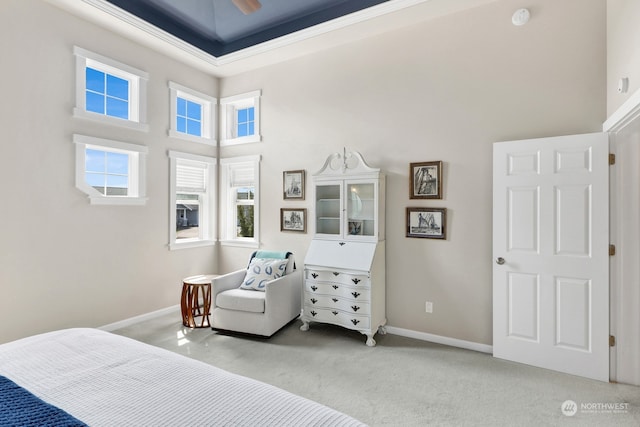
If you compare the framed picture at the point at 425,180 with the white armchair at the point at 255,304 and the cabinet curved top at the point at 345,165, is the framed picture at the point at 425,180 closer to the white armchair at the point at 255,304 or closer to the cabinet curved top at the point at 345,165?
the cabinet curved top at the point at 345,165

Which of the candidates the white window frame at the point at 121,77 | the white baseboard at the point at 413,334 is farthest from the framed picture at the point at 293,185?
the white baseboard at the point at 413,334

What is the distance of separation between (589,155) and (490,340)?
1881 mm

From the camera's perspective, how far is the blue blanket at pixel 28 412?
0.99 meters

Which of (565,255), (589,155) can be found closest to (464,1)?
(589,155)

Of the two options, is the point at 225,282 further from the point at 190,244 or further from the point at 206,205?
the point at 206,205

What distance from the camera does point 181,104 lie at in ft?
15.3

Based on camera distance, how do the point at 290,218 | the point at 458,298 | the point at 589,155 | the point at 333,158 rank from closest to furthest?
the point at 589,155 → the point at 458,298 → the point at 333,158 → the point at 290,218

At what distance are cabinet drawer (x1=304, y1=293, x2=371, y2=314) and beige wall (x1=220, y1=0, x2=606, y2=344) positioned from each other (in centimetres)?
49

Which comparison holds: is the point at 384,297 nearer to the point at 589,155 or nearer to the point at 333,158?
the point at 333,158

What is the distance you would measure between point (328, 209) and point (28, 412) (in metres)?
3.14

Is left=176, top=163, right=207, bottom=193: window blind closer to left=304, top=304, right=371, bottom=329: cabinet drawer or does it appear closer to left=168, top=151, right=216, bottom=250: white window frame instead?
left=168, top=151, right=216, bottom=250: white window frame

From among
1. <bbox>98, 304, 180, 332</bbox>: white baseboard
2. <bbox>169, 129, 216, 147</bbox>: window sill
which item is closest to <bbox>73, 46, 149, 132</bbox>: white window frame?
<bbox>169, 129, 216, 147</bbox>: window sill

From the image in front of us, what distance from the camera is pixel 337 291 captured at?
355 centimetres

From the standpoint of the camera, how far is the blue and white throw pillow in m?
3.81
